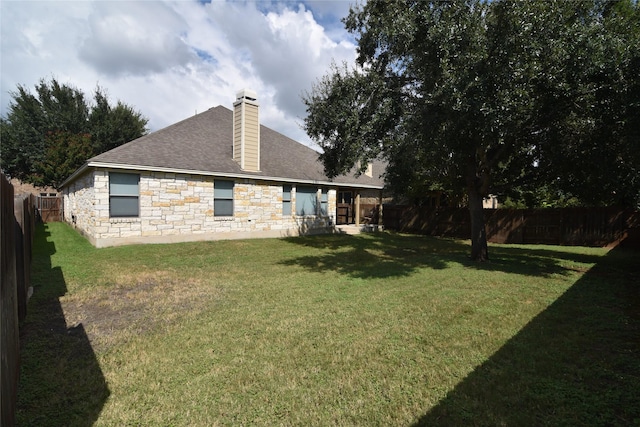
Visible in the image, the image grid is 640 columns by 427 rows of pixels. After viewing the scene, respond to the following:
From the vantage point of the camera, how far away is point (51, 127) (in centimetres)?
2741

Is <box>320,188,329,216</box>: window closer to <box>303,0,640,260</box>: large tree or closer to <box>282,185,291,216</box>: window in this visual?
<box>282,185,291,216</box>: window

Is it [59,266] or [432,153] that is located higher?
[432,153]

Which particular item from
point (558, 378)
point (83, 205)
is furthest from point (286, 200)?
point (558, 378)

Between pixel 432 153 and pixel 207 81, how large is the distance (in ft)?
92.1

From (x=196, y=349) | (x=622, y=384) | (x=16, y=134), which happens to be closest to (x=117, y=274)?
(x=196, y=349)

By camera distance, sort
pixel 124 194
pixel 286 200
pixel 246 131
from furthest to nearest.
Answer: pixel 286 200
pixel 246 131
pixel 124 194

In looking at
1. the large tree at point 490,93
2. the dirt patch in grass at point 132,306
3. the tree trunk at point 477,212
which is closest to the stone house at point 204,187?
the large tree at point 490,93

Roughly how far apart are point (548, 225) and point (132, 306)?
17.6 meters

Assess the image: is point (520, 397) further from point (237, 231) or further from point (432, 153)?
point (237, 231)

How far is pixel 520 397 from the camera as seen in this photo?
2918 mm

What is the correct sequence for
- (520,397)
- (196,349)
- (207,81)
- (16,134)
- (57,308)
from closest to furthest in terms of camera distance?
(520,397), (196,349), (57,308), (16,134), (207,81)

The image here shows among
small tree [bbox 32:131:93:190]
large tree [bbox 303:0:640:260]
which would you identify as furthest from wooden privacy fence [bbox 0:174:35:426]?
small tree [bbox 32:131:93:190]

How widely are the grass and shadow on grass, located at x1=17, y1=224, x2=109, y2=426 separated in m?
0.02

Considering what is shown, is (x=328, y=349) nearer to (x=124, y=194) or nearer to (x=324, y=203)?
(x=124, y=194)
